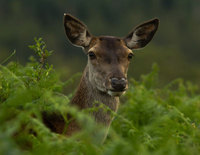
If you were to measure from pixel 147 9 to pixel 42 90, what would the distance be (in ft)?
383

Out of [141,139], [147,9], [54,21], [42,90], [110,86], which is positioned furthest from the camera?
[147,9]

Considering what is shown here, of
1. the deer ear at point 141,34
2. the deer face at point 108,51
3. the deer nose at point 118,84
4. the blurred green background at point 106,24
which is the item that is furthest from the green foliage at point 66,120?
the blurred green background at point 106,24

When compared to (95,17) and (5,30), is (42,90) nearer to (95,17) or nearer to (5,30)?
(5,30)

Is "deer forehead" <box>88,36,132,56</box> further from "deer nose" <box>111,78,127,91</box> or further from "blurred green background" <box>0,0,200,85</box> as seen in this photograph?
"blurred green background" <box>0,0,200,85</box>

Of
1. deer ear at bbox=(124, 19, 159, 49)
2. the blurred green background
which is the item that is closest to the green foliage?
deer ear at bbox=(124, 19, 159, 49)

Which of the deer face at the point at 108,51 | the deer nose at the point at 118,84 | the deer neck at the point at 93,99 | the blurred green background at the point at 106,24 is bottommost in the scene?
the blurred green background at the point at 106,24

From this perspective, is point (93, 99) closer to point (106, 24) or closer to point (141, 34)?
point (141, 34)

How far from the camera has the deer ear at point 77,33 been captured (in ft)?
22.1

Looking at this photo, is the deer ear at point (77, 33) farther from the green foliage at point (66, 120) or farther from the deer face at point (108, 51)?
the green foliage at point (66, 120)

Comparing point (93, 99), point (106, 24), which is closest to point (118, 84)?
point (93, 99)

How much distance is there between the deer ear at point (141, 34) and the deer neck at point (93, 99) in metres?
1.18

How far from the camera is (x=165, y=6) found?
115 metres

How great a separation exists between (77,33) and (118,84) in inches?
56.3

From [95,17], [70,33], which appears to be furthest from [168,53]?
[70,33]
